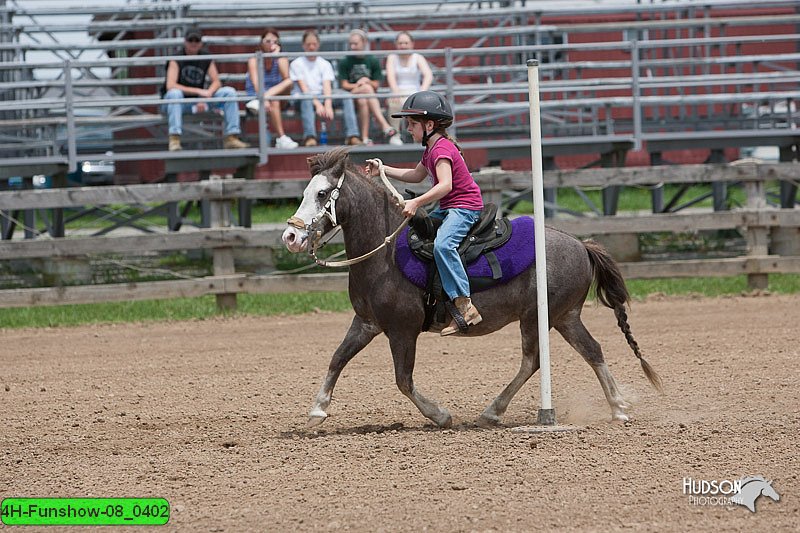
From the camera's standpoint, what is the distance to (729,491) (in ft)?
17.6

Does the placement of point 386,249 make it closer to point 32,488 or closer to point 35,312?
point 32,488

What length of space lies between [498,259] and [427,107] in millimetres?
1123

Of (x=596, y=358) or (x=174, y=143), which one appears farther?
(x=174, y=143)

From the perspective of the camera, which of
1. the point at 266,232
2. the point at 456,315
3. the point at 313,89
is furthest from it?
the point at 313,89

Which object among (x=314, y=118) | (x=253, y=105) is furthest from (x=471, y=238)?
(x=253, y=105)

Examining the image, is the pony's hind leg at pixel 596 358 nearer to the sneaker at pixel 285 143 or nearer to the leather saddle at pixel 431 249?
the leather saddle at pixel 431 249

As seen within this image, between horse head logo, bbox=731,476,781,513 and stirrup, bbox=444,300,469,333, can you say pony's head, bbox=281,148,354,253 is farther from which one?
horse head logo, bbox=731,476,781,513

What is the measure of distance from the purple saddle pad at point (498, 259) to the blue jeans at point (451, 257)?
12cm

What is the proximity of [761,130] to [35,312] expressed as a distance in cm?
1052

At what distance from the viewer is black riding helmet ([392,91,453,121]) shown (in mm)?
6988

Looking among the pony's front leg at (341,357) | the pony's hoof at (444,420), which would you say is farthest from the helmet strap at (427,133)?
the pony's hoof at (444,420)

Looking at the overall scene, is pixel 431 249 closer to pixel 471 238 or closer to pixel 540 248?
pixel 471 238

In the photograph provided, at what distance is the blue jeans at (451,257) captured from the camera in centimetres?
699

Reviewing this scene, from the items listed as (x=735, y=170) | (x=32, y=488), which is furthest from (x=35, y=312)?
(x=735, y=170)
